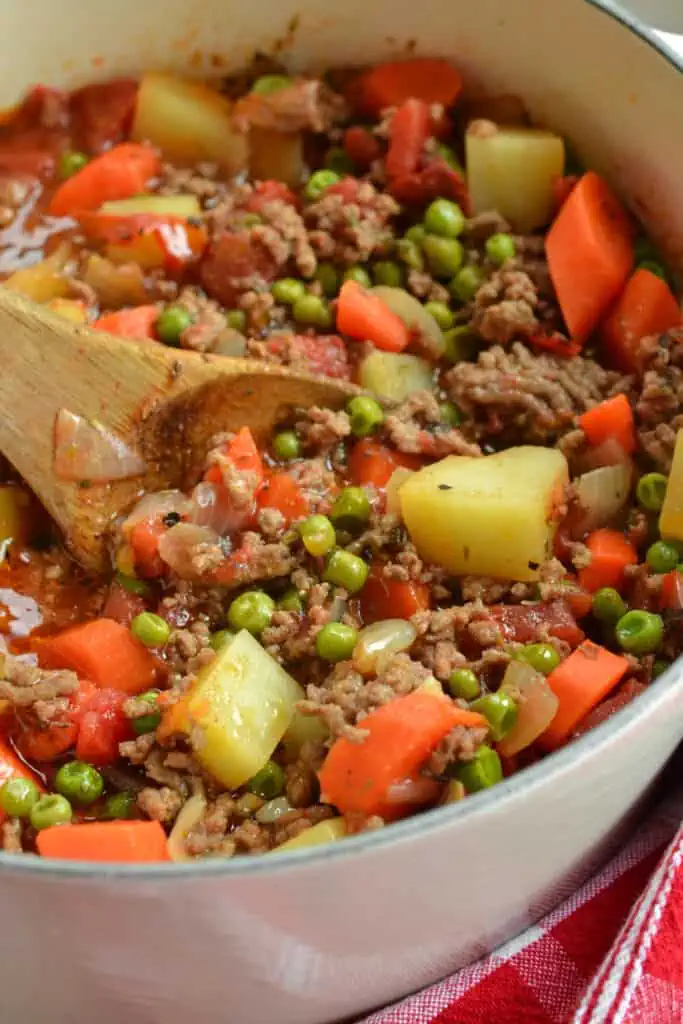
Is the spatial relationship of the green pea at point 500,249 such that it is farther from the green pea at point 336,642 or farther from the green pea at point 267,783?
the green pea at point 267,783

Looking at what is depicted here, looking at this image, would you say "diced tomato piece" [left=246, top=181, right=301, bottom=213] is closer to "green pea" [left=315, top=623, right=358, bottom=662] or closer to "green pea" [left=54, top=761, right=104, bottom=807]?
"green pea" [left=315, top=623, right=358, bottom=662]

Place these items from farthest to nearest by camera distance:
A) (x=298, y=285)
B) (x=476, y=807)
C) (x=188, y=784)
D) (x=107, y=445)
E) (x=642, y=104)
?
(x=298, y=285) → (x=642, y=104) → (x=107, y=445) → (x=188, y=784) → (x=476, y=807)

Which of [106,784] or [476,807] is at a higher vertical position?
[476,807]

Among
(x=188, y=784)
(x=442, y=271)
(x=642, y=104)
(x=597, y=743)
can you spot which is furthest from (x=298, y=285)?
(x=597, y=743)

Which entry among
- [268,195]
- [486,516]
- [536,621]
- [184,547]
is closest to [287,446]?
[184,547]

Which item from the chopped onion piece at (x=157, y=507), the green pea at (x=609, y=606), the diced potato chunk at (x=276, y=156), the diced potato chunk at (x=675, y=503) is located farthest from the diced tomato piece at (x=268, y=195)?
the green pea at (x=609, y=606)

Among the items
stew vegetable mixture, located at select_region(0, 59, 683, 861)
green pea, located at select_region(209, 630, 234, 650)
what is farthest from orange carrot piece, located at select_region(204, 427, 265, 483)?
green pea, located at select_region(209, 630, 234, 650)

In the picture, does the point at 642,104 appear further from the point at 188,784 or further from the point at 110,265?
the point at 188,784
